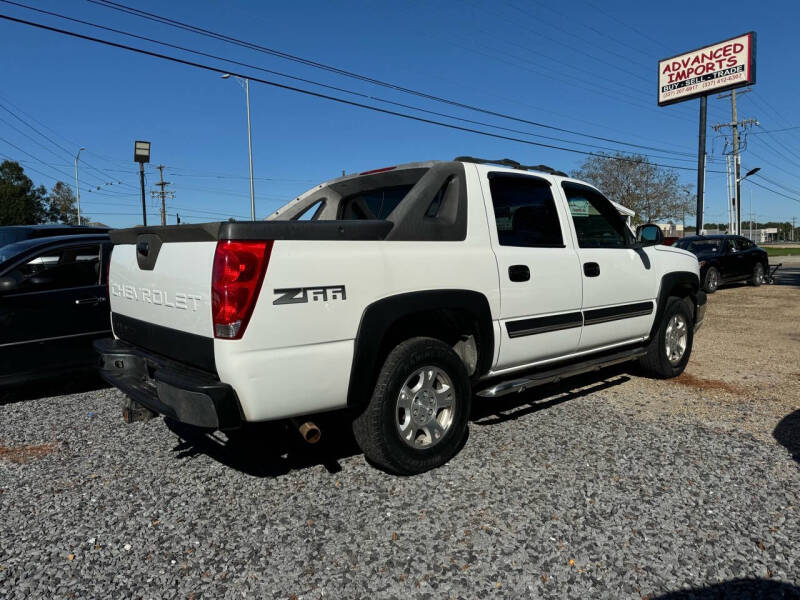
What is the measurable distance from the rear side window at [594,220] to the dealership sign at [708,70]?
96.1 ft

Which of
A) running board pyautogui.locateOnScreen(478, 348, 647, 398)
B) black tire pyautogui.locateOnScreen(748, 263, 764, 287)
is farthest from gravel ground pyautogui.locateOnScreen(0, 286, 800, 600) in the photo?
black tire pyautogui.locateOnScreen(748, 263, 764, 287)

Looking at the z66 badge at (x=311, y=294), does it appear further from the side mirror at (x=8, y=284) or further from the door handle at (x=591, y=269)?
the side mirror at (x=8, y=284)

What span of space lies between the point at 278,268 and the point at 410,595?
5.05 feet

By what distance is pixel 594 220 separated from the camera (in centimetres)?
465

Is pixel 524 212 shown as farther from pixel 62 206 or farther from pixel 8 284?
pixel 62 206

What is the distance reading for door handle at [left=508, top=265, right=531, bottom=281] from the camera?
3.68 meters

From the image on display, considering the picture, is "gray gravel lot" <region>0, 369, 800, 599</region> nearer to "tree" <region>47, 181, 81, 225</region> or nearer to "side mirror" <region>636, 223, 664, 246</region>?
"side mirror" <region>636, 223, 664, 246</region>

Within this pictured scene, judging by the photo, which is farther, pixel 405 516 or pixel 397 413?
pixel 397 413

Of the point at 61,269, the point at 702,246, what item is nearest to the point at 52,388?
the point at 61,269

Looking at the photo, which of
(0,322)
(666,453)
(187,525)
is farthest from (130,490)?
(666,453)

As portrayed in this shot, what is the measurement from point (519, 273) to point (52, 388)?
481 centimetres

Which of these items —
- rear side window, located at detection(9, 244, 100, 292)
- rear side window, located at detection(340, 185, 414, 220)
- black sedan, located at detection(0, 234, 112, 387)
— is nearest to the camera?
rear side window, located at detection(340, 185, 414, 220)

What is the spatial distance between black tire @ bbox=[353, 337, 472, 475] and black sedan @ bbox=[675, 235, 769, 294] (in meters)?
13.1

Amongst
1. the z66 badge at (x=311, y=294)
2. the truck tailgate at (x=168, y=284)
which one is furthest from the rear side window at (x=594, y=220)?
the truck tailgate at (x=168, y=284)
